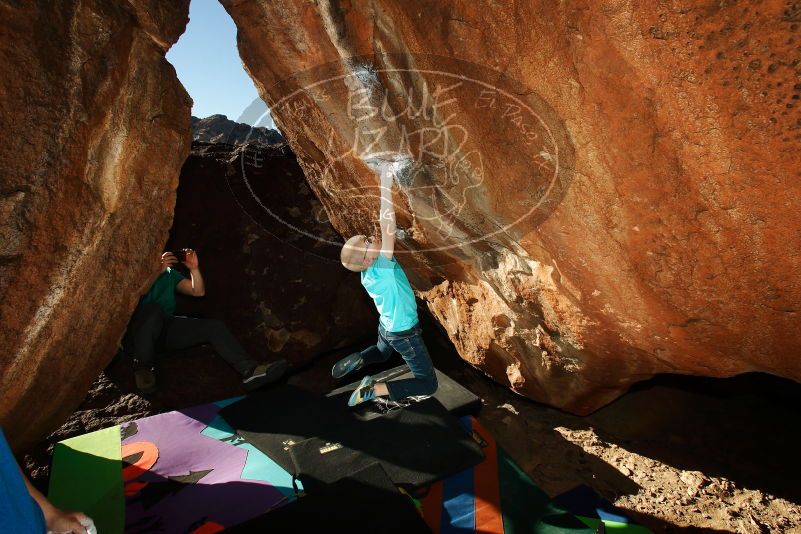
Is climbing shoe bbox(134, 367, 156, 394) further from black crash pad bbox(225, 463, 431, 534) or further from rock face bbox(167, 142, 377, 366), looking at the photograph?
black crash pad bbox(225, 463, 431, 534)

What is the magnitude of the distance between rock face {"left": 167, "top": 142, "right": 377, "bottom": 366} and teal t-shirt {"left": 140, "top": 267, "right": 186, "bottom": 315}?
3.25ft

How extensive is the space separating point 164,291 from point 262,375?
1132mm

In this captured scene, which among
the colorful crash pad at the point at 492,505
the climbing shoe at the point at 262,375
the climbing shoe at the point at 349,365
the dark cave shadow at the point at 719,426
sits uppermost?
the climbing shoe at the point at 262,375

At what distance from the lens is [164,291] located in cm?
364

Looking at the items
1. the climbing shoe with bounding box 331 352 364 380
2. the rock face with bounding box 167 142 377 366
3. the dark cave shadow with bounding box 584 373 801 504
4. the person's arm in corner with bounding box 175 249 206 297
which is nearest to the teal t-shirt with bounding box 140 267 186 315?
the person's arm in corner with bounding box 175 249 206 297

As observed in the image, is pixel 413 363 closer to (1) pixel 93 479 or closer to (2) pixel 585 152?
(2) pixel 585 152

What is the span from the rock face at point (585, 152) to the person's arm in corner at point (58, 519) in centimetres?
231

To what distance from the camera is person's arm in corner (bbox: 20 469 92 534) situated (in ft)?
4.51

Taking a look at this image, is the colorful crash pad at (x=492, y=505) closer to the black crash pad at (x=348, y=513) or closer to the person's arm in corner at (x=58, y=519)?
the black crash pad at (x=348, y=513)

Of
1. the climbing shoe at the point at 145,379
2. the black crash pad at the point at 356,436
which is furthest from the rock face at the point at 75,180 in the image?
the black crash pad at the point at 356,436

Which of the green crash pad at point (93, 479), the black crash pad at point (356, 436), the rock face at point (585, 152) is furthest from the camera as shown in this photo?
the black crash pad at point (356, 436)

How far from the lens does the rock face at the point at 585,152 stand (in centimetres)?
148

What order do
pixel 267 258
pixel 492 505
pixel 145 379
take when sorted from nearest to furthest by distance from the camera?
pixel 492 505 → pixel 145 379 → pixel 267 258

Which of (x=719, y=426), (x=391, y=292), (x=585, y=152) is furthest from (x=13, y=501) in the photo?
(x=719, y=426)
